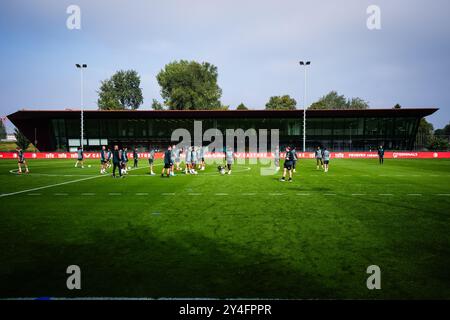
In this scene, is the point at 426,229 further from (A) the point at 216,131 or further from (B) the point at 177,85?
(B) the point at 177,85

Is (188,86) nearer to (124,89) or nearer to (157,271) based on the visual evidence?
(124,89)

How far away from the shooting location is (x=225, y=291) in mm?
4055

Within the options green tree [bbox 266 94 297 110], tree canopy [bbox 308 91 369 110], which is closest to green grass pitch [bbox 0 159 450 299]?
green tree [bbox 266 94 297 110]

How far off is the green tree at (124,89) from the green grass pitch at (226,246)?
99579 millimetres

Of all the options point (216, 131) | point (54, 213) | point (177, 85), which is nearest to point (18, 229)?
point (54, 213)

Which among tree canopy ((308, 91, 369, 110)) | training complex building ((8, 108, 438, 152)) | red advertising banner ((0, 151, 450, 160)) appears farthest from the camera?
tree canopy ((308, 91, 369, 110))

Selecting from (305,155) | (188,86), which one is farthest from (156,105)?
(305,155)

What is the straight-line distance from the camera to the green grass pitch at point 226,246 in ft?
13.8

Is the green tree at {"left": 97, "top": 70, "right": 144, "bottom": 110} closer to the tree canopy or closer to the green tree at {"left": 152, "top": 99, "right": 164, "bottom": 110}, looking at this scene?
the green tree at {"left": 152, "top": 99, "right": 164, "bottom": 110}

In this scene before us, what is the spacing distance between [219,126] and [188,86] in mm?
29841

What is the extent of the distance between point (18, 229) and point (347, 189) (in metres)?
12.6

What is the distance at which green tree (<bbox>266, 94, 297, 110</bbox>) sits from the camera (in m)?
93.1

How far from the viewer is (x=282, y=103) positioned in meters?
94.2

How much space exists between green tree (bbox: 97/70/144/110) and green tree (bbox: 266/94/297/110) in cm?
5020
